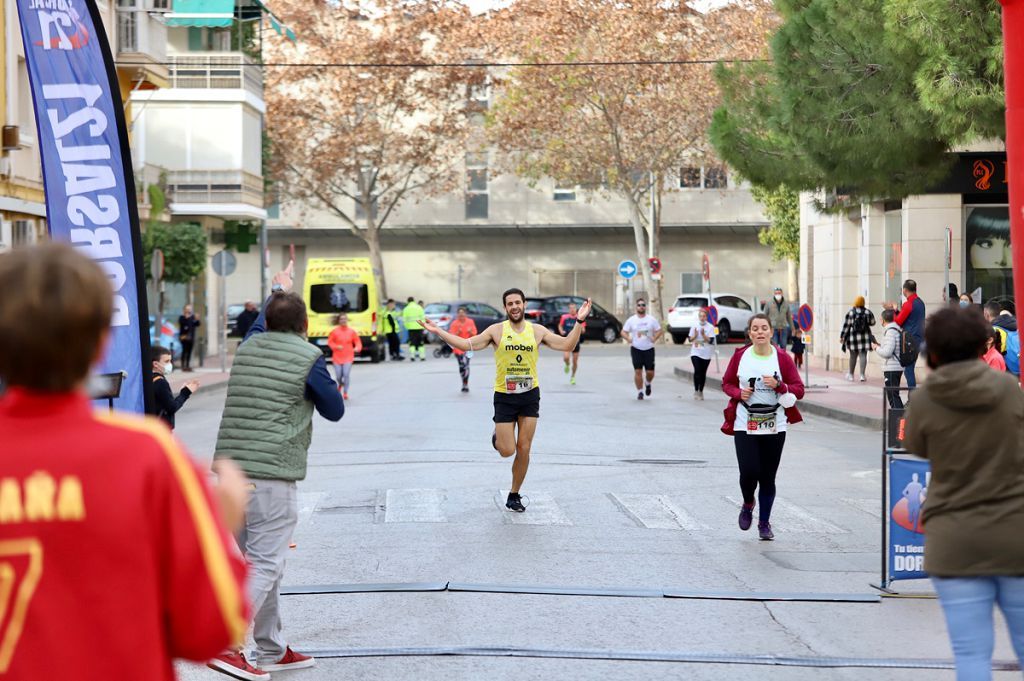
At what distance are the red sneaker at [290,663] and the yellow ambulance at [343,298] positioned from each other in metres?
34.1

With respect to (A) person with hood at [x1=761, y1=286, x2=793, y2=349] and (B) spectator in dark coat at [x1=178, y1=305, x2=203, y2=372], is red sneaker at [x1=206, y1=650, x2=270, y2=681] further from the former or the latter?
(B) spectator in dark coat at [x1=178, y1=305, x2=203, y2=372]

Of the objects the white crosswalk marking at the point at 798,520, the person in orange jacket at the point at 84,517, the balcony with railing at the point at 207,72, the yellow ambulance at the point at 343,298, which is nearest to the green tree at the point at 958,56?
the white crosswalk marking at the point at 798,520

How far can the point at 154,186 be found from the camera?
40219 millimetres

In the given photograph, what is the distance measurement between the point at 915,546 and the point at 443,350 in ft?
120

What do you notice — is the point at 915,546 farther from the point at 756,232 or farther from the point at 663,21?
the point at 756,232

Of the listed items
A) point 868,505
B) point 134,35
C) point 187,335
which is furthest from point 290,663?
point 187,335

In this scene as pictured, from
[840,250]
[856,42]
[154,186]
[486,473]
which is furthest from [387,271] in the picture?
[486,473]

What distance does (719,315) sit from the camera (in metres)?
51.8

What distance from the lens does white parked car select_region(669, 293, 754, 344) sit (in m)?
50.1

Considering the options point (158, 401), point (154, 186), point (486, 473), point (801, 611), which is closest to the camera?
point (801, 611)

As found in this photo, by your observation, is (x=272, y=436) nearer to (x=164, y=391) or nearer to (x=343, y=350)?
(x=164, y=391)

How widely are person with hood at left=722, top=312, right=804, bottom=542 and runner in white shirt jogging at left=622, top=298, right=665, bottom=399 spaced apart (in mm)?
15040

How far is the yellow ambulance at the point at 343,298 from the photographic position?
41.2m

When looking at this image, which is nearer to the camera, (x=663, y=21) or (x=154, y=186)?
(x=154, y=186)
